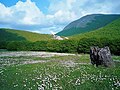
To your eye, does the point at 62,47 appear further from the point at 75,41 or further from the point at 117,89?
the point at 117,89

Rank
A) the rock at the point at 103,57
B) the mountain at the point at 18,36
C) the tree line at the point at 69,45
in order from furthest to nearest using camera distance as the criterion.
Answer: the mountain at the point at 18,36 → the tree line at the point at 69,45 → the rock at the point at 103,57

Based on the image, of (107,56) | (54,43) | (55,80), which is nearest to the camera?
(55,80)

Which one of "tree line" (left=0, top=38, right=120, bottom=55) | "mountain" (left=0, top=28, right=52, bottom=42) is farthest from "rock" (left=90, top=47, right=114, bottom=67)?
"mountain" (left=0, top=28, right=52, bottom=42)

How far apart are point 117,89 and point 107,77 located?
2.97 m

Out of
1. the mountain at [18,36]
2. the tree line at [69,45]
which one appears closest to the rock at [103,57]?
the tree line at [69,45]

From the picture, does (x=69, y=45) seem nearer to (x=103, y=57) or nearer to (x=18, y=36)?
(x=103, y=57)

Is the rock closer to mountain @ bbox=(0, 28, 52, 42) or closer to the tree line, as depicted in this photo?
the tree line

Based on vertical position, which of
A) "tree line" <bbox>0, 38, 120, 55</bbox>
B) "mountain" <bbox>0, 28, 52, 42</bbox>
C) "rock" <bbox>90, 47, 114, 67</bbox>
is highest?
"mountain" <bbox>0, 28, 52, 42</bbox>

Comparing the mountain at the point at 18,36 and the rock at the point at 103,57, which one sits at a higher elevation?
the mountain at the point at 18,36

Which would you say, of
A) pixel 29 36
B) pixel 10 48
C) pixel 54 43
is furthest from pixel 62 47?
pixel 29 36

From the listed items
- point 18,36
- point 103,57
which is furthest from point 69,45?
point 18,36

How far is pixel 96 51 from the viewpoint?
2323 centimetres

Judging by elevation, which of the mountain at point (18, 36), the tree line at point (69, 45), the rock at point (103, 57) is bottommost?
the rock at point (103, 57)

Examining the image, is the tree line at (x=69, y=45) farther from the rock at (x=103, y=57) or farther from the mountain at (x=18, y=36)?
the mountain at (x=18, y=36)
